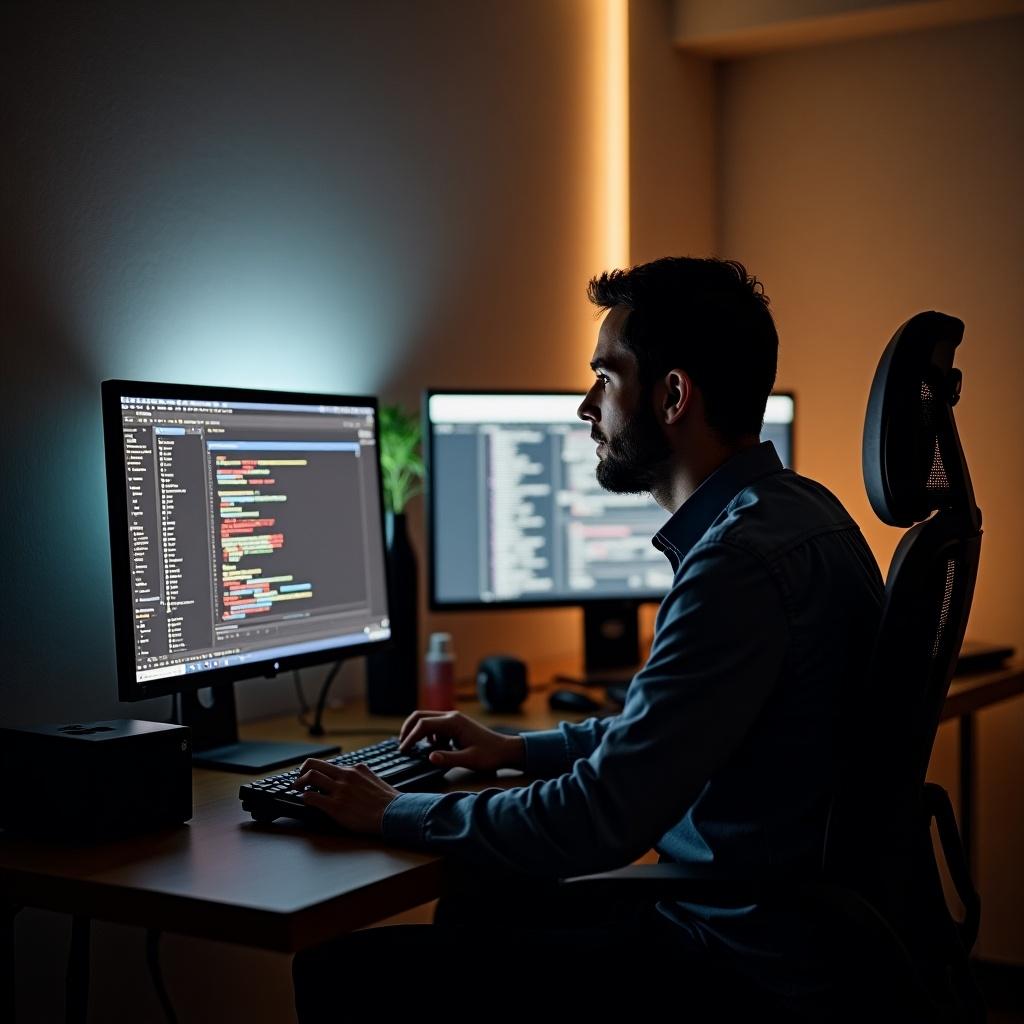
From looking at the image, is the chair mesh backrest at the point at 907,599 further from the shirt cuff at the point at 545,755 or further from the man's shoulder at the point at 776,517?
the shirt cuff at the point at 545,755

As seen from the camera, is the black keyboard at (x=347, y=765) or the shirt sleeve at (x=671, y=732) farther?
the black keyboard at (x=347, y=765)

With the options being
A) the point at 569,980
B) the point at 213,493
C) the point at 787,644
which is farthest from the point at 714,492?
the point at 213,493

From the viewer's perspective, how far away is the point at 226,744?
199cm

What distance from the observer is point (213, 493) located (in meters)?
1.88

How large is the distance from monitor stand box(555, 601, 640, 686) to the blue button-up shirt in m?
1.26

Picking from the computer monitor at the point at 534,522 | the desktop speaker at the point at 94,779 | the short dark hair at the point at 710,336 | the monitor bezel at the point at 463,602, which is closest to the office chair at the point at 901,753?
the short dark hair at the point at 710,336

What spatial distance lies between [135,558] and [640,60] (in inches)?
82.4

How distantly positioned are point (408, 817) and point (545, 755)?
0.39 m

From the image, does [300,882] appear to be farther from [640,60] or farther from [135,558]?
[640,60]

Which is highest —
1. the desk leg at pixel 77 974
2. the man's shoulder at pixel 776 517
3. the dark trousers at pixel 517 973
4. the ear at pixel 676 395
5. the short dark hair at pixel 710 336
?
the short dark hair at pixel 710 336

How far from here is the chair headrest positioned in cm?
138

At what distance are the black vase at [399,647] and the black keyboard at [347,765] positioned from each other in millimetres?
450

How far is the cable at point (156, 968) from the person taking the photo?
1991mm

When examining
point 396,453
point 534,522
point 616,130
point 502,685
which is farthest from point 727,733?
point 616,130
